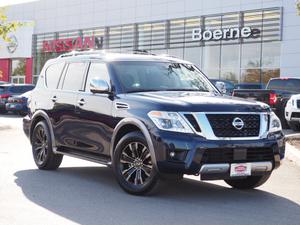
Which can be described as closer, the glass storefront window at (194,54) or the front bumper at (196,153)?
the front bumper at (196,153)

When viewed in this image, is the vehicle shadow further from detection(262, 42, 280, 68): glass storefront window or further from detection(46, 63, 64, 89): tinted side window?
detection(262, 42, 280, 68): glass storefront window

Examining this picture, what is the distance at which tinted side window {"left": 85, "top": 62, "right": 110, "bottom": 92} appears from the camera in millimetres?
8344

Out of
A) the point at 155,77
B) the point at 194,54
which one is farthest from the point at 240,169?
the point at 194,54

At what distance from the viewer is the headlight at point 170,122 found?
6.89m

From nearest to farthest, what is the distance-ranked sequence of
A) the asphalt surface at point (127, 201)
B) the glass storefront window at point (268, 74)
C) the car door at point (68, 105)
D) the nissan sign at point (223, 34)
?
the asphalt surface at point (127, 201) < the car door at point (68, 105) < the glass storefront window at point (268, 74) < the nissan sign at point (223, 34)

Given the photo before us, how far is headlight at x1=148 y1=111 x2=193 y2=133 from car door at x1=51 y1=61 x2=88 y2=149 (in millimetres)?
1856

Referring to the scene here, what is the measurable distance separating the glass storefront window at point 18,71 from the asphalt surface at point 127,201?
50913 millimetres

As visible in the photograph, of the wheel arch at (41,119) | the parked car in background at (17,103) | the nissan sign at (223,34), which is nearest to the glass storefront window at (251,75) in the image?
the nissan sign at (223,34)

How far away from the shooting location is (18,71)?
6019cm

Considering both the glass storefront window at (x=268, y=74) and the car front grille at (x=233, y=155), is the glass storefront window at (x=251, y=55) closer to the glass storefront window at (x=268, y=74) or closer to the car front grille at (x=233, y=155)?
the glass storefront window at (x=268, y=74)

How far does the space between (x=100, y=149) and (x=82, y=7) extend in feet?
150

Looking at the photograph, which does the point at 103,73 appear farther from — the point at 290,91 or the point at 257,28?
the point at 257,28

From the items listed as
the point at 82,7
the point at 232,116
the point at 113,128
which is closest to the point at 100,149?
the point at 113,128

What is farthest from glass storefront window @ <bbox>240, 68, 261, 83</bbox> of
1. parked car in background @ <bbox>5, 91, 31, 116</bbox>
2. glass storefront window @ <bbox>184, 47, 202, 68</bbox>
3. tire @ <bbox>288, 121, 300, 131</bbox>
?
tire @ <bbox>288, 121, 300, 131</bbox>
